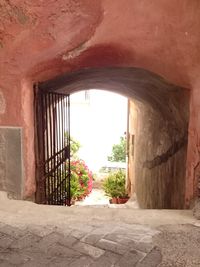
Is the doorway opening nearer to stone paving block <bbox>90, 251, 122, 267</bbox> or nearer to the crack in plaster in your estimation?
the crack in plaster

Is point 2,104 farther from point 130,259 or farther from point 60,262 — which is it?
point 130,259

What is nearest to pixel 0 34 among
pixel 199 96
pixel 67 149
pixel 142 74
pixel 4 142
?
pixel 4 142

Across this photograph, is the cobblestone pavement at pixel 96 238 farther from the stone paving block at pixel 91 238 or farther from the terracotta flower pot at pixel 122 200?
the terracotta flower pot at pixel 122 200

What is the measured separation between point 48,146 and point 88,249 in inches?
68.0

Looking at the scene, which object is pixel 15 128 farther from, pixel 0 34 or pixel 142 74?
pixel 142 74

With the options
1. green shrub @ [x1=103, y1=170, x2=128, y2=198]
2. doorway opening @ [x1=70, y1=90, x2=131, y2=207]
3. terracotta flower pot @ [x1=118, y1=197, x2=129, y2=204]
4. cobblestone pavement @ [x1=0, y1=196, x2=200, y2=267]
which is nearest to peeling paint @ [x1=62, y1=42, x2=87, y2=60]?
cobblestone pavement @ [x1=0, y1=196, x2=200, y2=267]

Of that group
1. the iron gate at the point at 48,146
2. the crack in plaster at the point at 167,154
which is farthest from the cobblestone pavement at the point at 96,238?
the crack in plaster at the point at 167,154

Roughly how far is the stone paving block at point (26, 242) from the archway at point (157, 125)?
145 cm

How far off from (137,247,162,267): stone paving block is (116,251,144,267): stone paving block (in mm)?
31

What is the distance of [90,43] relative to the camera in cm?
221

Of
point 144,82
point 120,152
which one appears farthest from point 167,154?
point 120,152

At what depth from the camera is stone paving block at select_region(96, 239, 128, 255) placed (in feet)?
5.23

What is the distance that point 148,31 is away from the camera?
2188 mm

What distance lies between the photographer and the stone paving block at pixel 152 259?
4.79 ft
